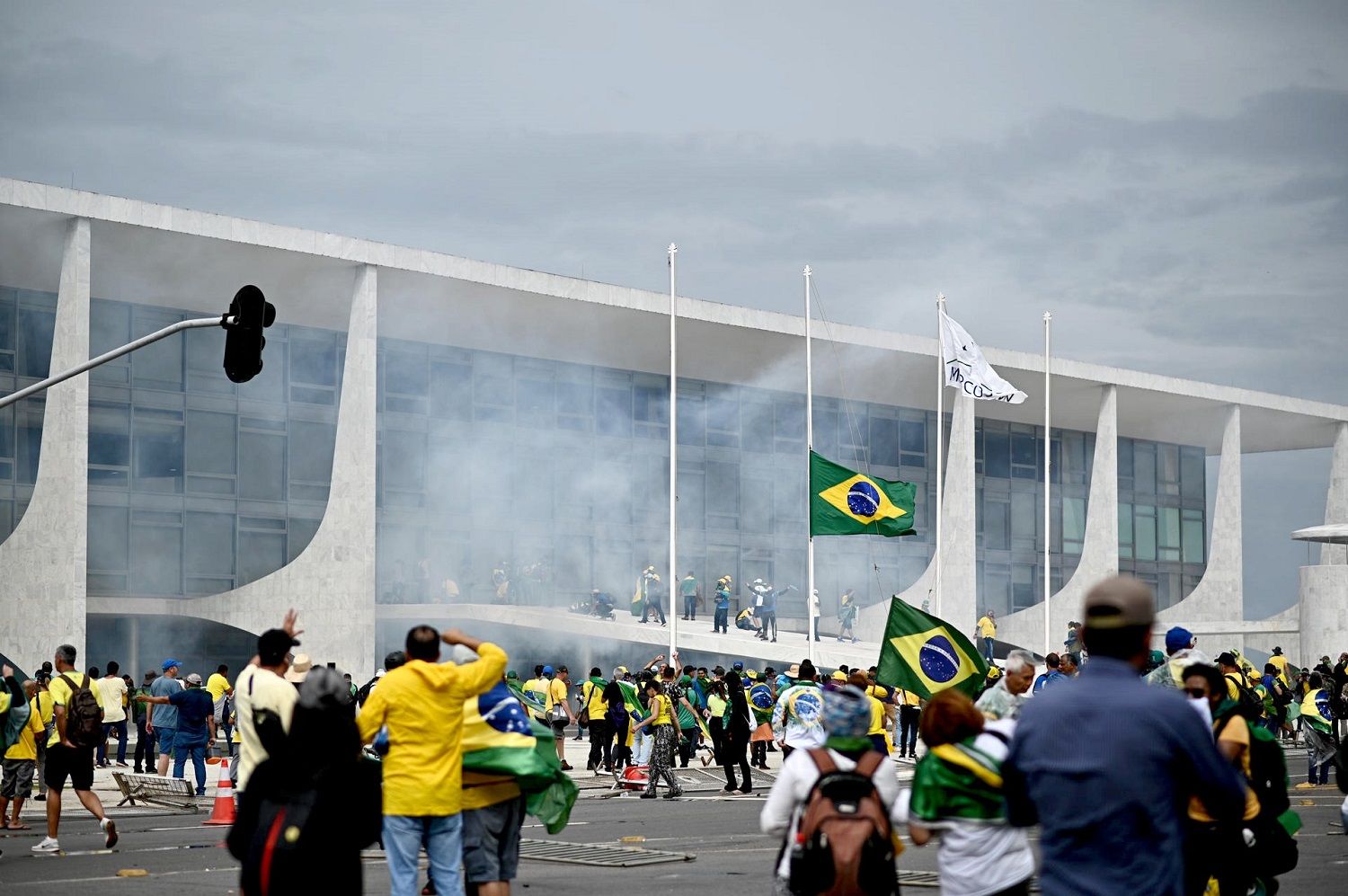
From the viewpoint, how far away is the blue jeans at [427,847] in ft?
26.5

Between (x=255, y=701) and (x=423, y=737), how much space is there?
0.82m

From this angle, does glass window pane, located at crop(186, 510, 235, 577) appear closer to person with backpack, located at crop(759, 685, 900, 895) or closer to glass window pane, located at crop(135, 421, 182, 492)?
glass window pane, located at crop(135, 421, 182, 492)

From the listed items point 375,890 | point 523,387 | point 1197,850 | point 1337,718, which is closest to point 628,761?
point 1337,718

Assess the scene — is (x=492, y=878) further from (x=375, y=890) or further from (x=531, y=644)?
(x=531, y=644)

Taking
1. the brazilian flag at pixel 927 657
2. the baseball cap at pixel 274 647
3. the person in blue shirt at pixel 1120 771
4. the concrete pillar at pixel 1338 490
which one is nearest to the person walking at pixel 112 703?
the brazilian flag at pixel 927 657

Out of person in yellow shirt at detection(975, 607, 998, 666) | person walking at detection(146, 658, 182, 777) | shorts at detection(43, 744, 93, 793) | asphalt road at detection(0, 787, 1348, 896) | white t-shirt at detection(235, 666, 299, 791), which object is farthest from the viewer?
person in yellow shirt at detection(975, 607, 998, 666)

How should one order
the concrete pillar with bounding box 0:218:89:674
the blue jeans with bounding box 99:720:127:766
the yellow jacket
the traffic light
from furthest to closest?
the concrete pillar with bounding box 0:218:89:674 < the blue jeans with bounding box 99:720:127:766 < the traffic light < the yellow jacket

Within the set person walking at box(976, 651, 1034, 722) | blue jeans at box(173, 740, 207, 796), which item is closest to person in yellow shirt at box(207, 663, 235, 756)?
blue jeans at box(173, 740, 207, 796)

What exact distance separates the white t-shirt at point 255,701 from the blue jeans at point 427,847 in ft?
2.42

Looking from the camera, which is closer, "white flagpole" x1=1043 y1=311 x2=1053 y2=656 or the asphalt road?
the asphalt road

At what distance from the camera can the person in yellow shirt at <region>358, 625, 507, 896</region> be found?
7.93m

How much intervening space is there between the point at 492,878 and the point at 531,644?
36.6 meters

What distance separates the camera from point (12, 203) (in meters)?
34.0

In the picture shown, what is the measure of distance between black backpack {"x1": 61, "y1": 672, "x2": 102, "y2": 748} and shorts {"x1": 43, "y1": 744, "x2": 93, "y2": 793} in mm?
83
